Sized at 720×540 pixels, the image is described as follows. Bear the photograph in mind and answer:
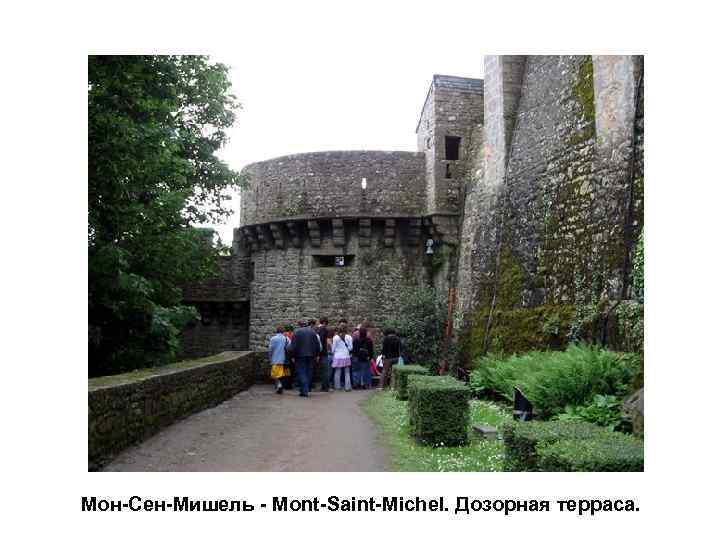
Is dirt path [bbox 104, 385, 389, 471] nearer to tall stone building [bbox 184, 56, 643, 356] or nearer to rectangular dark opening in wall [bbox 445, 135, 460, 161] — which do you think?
tall stone building [bbox 184, 56, 643, 356]

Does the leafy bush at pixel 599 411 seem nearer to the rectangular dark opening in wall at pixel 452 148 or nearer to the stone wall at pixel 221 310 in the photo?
the rectangular dark opening in wall at pixel 452 148

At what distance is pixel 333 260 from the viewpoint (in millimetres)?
18844

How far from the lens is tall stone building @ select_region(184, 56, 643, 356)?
1002 cm

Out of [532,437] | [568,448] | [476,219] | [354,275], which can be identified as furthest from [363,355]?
[568,448]

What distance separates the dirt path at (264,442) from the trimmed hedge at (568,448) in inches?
66.7

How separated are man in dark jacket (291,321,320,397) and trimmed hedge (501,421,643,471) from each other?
292 inches

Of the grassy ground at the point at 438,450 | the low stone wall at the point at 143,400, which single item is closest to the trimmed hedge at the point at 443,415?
the grassy ground at the point at 438,450

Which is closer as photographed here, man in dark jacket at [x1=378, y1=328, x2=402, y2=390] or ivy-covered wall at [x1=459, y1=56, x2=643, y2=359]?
ivy-covered wall at [x1=459, y1=56, x2=643, y2=359]

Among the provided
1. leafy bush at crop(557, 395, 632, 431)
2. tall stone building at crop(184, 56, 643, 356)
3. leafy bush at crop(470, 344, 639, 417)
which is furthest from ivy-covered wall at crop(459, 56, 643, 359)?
leafy bush at crop(557, 395, 632, 431)

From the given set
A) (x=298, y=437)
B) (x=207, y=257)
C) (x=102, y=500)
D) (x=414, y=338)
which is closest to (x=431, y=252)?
(x=414, y=338)

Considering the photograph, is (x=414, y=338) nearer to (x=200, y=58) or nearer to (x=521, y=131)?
(x=521, y=131)

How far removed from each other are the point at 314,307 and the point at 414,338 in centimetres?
332

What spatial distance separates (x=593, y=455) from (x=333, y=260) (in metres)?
15.1

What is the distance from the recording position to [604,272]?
383 inches
